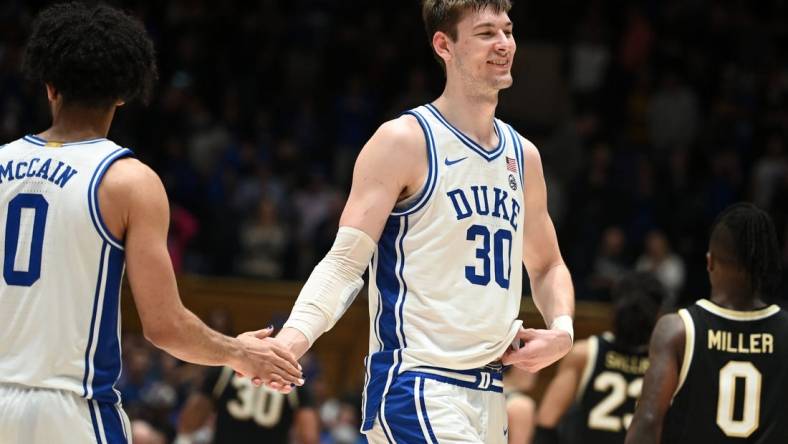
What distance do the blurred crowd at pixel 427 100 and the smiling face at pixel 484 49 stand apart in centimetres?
870

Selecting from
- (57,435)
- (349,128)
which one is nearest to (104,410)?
(57,435)

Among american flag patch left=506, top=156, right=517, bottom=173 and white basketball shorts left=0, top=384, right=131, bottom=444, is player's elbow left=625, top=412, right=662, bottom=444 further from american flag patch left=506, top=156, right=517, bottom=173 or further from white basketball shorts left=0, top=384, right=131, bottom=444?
white basketball shorts left=0, top=384, right=131, bottom=444

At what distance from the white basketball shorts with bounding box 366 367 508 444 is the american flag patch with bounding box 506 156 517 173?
2.90 feet

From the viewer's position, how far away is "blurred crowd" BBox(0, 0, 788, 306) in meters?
14.6

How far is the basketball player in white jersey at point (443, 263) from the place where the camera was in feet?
16.1

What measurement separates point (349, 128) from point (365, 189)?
11.5 meters

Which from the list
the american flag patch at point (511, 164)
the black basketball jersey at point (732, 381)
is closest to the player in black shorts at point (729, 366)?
the black basketball jersey at point (732, 381)

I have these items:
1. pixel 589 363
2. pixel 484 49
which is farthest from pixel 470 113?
pixel 589 363

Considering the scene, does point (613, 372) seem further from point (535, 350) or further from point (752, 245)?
point (535, 350)

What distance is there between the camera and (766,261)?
18.3 feet

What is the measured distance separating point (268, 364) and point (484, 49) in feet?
5.16


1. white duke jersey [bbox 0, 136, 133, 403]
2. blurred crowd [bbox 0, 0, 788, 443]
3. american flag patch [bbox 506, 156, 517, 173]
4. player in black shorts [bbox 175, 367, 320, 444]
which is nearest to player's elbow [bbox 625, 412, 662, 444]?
american flag patch [bbox 506, 156, 517, 173]

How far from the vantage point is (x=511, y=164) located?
5.33m

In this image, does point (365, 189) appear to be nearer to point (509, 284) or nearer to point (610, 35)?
point (509, 284)
